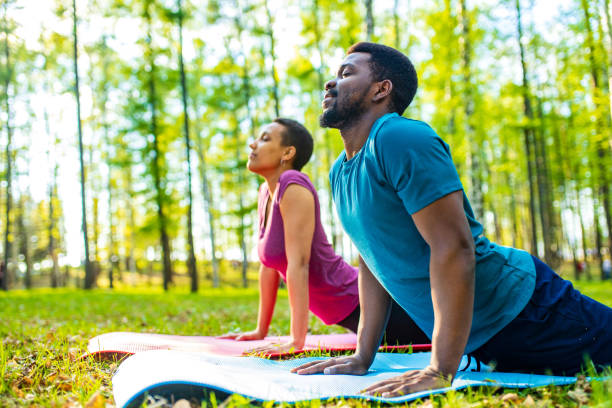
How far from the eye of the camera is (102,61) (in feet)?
77.0

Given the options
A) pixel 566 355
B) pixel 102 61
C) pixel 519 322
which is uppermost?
pixel 102 61

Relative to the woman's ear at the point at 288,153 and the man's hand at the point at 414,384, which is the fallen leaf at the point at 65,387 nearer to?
the man's hand at the point at 414,384

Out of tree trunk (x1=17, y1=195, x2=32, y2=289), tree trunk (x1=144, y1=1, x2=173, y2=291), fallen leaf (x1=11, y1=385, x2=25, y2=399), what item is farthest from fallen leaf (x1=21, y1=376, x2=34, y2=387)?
tree trunk (x1=17, y1=195, x2=32, y2=289)

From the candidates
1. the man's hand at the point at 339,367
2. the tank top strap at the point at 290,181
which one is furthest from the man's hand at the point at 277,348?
the tank top strap at the point at 290,181

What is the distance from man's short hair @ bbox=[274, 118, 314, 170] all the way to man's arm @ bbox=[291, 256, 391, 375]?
159 centimetres

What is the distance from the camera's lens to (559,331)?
2.11 m

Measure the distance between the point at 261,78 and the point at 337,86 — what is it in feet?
61.9

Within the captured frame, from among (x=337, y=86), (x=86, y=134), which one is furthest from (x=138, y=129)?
(x=337, y=86)

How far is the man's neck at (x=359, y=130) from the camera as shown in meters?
2.26

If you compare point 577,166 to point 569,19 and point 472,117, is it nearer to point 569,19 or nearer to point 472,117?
point 569,19

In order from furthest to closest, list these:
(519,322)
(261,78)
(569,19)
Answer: (261,78), (569,19), (519,322)

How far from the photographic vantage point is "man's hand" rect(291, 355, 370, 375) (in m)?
2.24

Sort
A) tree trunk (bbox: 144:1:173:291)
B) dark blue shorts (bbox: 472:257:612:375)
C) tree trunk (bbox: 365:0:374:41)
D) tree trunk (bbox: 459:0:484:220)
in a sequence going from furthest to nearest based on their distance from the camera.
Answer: tree trunk (bbox: 144:1:173:291)
tree trunk (bbox: 459:0:484:220)
tree trunk (bbox: 365:0:374:41)
dark blue shorts (bbox: 472:257:612:375)

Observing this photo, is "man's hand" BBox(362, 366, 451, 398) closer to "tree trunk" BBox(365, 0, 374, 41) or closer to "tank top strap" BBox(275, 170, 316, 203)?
"tank top strap" BBox(275, 170, 316, 203)
